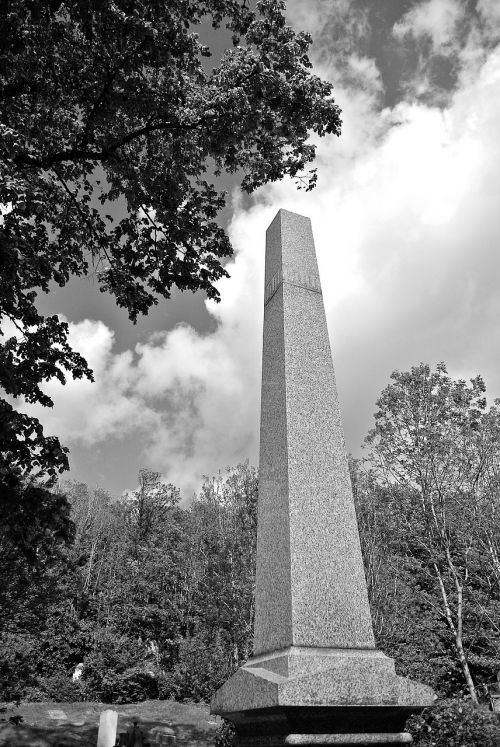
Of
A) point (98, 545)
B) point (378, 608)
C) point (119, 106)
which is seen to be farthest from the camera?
point (98, 545)

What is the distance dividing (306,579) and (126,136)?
659cm

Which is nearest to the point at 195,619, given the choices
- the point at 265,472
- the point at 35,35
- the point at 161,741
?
the point at 161,741

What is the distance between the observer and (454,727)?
873cm

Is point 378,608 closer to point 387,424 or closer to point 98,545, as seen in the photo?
point 387,424

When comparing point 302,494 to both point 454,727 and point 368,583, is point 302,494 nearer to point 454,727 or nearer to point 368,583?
point 454,727

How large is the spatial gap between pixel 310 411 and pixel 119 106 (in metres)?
5.03

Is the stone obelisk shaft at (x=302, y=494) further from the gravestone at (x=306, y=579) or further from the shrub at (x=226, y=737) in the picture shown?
the shrub at (x=226, y=737)

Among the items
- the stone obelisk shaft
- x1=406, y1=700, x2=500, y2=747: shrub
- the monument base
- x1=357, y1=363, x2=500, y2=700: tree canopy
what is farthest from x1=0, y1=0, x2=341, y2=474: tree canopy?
x1=357, y1=363, x2=500, y2=700: tree canopy

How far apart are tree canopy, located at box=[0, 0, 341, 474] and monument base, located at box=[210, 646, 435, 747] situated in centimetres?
468

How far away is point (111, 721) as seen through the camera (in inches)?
505

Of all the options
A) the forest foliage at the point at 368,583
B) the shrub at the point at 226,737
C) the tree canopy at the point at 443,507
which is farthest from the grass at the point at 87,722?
the tree canopy at the point at 443,507

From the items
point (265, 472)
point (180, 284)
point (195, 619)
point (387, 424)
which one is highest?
point (387, 424)

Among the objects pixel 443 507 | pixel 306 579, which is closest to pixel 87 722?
pixel 443 507

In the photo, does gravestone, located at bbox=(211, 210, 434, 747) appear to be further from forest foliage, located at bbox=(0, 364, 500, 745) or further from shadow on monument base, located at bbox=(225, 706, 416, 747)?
forest foliage, located at bbox=(0, 364, 500, 745)
